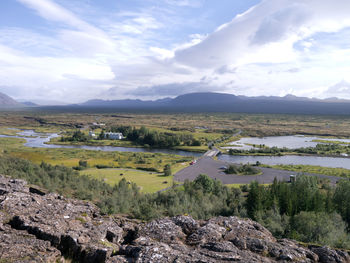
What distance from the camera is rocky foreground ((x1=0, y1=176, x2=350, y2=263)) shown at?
12023 millimetres

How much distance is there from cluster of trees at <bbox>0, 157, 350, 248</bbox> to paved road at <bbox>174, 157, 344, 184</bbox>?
1852cm

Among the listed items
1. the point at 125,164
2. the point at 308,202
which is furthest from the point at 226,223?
the point at 125,164

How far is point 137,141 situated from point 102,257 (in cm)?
13831

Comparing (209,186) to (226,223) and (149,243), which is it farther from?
(149,243)

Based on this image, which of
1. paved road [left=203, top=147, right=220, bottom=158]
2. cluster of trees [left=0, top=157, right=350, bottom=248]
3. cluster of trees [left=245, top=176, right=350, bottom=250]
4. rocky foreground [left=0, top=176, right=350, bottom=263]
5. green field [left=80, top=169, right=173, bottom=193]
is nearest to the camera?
rocky foreground [left=0, top=176, right=350, bottom=263]

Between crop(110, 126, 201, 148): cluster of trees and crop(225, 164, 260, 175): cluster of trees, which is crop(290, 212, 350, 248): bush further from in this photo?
crop(110, 126, 201, 148): cluster of trees

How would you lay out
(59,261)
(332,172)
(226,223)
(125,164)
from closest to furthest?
(59,261) → (226,223) → (332,172) → (125,164)

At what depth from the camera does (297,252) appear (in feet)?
43.0

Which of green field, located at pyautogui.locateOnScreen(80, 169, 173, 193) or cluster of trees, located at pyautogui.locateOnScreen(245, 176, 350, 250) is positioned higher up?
cluster of trees, located at pyautogui.locateOnScreen(245, 176, 350, 250)

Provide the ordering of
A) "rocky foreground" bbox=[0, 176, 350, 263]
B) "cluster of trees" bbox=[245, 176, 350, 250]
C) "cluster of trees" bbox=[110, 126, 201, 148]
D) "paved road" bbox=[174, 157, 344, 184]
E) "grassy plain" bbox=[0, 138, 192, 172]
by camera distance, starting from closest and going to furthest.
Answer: "rocky foreground" bbox=[0, 176, 350, 263] → "cluster of trees" bbox=[245, 176, 350, 250] → "paved road" bbox=[174, 157, 344, 184] → "grassy plain" bbox=[0, 138, 192, 172] → "cluster of trees" bbox=[110, 126, 201, 148]

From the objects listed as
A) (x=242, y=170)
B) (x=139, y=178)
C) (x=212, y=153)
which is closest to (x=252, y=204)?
(x=139, y=178)

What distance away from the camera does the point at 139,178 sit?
221 feet

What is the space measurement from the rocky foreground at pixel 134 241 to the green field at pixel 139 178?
135 feet

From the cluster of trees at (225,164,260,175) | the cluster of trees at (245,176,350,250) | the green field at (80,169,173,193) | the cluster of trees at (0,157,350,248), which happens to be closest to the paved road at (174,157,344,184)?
the cluster of trees at (225,164,260,175)
